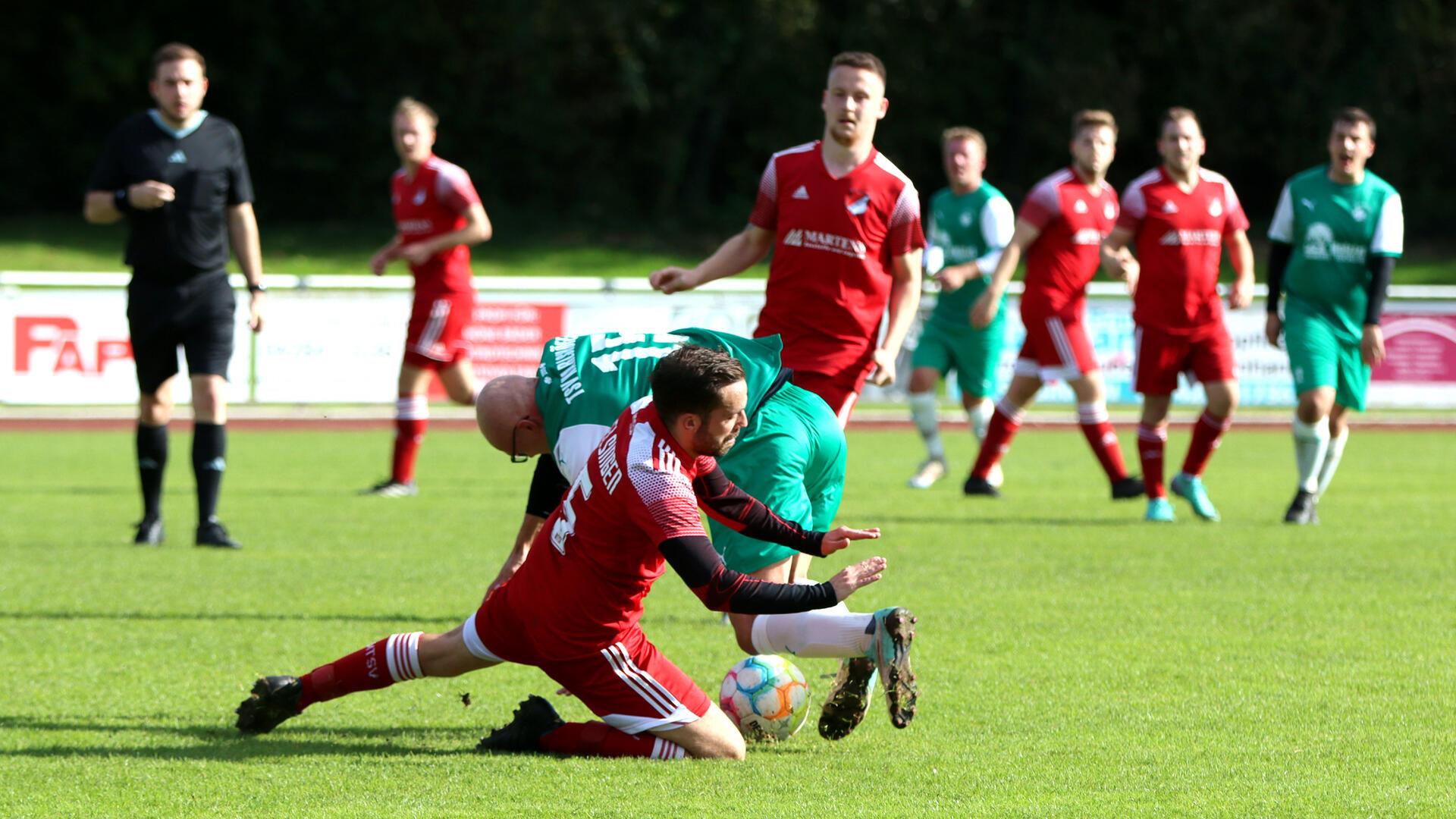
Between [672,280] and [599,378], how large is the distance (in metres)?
1.59

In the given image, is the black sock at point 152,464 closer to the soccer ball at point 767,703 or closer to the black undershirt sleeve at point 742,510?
the soccer ball at point 767,703

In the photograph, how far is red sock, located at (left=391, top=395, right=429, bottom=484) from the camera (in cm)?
1140

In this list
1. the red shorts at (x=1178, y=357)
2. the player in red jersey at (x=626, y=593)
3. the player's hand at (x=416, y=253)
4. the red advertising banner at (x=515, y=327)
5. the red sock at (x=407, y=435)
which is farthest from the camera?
the red advertising banner at (x=515, y=327)

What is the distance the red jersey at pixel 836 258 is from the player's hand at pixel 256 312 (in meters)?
2.95

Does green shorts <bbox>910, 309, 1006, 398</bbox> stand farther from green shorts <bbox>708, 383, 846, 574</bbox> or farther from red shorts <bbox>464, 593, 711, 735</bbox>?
red shorts <bbox>464, 593, 711, 735</bbox>

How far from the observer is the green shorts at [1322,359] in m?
9.79

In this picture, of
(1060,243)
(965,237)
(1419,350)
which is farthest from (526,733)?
(1419,350)

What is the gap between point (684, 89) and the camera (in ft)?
113

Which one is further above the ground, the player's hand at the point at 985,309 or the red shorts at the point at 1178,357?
the player's hand at the point at 985,309

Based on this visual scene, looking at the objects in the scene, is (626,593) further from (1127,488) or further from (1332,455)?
(1332,455)

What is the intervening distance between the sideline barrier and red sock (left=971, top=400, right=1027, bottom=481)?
5.95m

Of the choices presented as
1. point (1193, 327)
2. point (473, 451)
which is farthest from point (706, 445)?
A: point (473, 451)

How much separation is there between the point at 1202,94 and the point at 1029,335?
25707 millimetres

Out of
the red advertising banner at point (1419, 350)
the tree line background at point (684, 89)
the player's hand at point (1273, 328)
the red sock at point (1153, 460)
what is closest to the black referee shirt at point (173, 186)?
the red sock at point (1153, 460)
